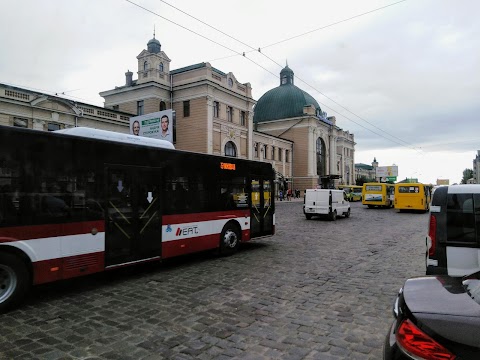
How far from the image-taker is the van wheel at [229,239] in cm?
1009

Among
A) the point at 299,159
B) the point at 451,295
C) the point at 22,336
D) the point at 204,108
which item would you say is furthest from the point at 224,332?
the point at 299,159

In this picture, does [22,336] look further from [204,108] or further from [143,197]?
[204,108]

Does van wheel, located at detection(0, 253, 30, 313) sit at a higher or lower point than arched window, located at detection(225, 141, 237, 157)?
lower

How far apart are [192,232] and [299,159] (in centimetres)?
6674

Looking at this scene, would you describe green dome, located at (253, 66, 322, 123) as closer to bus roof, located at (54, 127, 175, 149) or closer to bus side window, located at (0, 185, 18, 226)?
bus roof, located at (54, 127, 175, 149)

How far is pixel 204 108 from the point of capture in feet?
153

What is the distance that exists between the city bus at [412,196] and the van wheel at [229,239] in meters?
24.9

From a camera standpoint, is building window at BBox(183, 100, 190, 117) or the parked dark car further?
building window at BBox(183, 100, 190, 117)

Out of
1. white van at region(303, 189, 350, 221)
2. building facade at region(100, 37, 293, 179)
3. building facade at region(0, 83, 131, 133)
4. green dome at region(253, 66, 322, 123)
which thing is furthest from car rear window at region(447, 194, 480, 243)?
green dome at region(253, 66, 322, 123)

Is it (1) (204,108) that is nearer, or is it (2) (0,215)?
(2) (0,215)

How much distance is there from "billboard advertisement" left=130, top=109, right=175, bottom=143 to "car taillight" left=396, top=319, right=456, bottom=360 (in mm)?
24370

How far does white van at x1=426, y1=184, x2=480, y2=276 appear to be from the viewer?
5449 millimetres

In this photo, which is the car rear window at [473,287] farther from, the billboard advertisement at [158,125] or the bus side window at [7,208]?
the billboard advertisement at [158,125]

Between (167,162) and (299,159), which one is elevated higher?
(299,159)
